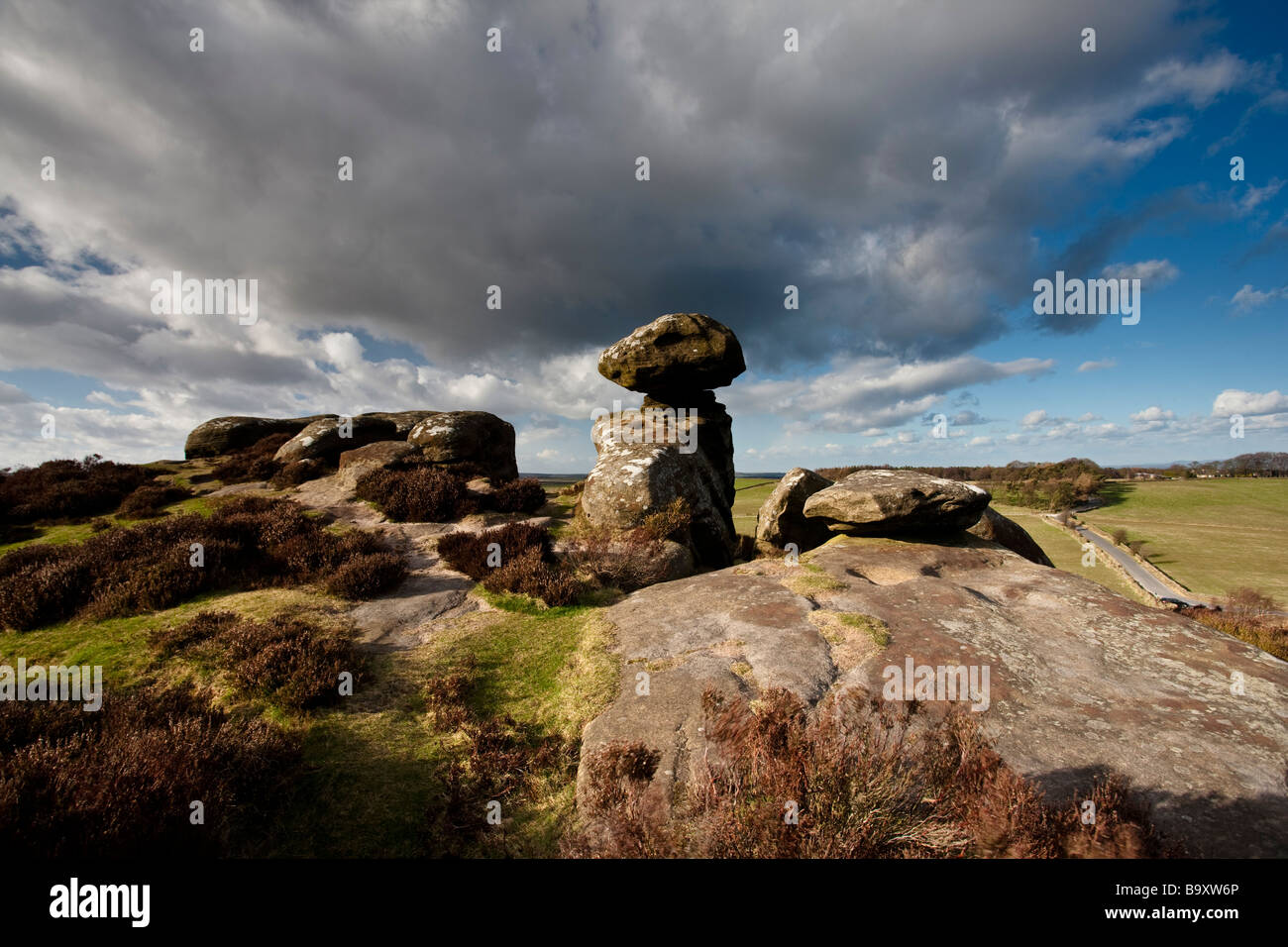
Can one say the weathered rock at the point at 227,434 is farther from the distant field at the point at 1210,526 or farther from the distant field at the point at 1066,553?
the distant field at the point at 1210,526

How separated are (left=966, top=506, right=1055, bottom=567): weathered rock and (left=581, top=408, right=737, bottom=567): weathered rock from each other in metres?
7.23

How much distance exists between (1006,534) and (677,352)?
1184 cm

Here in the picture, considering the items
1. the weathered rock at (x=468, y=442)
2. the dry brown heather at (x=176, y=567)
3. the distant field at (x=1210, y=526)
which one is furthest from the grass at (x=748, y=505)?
the dry brown heather at (x=176, y=567)

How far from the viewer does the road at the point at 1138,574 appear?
3403 cm

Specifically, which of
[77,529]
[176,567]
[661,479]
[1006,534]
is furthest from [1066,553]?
[77,529]

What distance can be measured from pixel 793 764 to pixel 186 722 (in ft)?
17.5

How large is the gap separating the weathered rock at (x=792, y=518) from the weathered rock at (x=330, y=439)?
51.5ft

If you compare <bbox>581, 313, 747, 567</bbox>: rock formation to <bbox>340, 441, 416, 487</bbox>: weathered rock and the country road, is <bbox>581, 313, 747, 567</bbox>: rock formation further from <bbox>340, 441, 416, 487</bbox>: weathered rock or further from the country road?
the country road

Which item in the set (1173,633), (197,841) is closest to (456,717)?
(197,841)

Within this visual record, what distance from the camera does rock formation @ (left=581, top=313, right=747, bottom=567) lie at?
12562 millimetres

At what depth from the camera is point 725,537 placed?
1437 cm

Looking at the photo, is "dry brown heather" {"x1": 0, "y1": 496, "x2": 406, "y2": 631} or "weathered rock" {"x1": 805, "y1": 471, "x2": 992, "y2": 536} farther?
"weathered rock" {"x1": 805, "y1": 471, "x2": 992, "y2": 536}

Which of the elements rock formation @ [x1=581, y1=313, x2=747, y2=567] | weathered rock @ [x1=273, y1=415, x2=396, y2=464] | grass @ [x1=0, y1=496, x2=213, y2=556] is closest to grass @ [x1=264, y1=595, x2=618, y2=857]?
rock formation @ [x1=581, y1=313, x2=747, y2=567]

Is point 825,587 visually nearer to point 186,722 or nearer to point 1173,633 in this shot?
point 1173,633
